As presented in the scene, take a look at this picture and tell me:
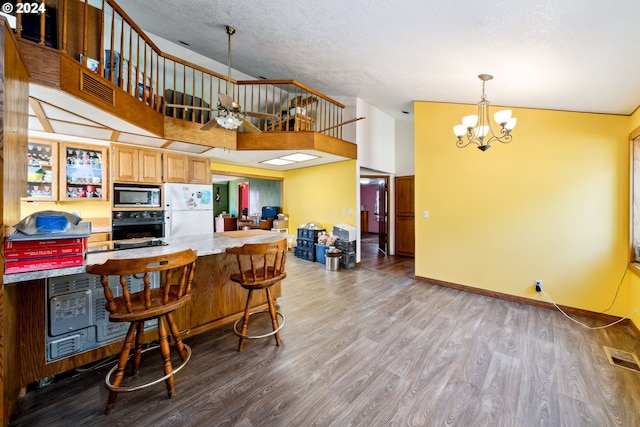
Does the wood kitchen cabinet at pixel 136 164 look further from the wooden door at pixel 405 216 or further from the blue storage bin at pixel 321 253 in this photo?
the wooden door at pixel 405 216

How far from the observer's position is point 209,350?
2.17 metres

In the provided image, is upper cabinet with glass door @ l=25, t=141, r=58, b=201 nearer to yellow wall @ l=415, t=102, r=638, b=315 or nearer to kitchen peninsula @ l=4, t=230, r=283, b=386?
kitchen peninsula @ l=4, t=230, r=283, b=386

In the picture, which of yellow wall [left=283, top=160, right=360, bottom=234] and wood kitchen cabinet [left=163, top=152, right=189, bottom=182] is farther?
yellow wall [left=283, top=160, right=360, bottom=234]

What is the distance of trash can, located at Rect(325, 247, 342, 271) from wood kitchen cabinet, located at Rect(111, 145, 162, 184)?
10.8ft

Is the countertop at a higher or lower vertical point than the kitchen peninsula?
higher

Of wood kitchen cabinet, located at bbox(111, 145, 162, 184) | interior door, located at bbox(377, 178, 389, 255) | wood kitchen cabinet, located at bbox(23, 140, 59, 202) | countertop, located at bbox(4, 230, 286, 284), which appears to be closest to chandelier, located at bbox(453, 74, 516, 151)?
countertop, located at bbox(4, 230, 286, 284)

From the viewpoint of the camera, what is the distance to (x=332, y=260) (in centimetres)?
486

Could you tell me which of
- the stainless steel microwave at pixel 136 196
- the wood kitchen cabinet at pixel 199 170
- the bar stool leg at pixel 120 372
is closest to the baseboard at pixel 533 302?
the bar stool leg at pixel 120 372

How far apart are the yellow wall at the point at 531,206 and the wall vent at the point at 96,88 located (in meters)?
4.17

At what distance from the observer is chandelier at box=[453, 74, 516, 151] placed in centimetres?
259

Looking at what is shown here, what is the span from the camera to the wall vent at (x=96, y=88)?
207cm

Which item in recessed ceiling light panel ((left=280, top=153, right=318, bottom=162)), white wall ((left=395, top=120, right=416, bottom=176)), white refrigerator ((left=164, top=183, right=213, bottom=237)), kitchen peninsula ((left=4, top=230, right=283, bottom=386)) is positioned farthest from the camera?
white wall ((left=395, top=120, right=416, bottom=176))

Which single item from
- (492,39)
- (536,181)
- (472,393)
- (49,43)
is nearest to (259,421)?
(472,393)

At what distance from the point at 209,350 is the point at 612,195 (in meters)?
4.60
